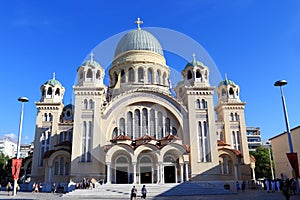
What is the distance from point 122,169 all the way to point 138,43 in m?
20.0

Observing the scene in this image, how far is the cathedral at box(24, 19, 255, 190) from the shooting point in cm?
2975

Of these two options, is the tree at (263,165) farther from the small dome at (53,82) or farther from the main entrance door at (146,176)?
the small dome at (53,82)

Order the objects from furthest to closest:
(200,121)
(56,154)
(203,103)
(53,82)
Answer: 1. (53,82)
2. (203,103)
3. (200,121)
4. (56,154)

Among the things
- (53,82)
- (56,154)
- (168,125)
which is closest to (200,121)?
(168,125)

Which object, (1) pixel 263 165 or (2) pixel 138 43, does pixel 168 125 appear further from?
(1) pixel 263 165

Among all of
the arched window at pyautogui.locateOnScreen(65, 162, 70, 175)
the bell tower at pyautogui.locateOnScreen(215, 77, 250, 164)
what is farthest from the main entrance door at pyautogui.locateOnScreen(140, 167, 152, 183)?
the bell tower at pyautogui.locateOnScreen(215, 77, 250, 164)

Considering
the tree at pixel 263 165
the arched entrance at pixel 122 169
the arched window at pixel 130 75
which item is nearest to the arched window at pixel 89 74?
the arched window at pixel 130 75

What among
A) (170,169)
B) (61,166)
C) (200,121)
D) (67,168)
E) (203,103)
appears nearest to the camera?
(170,169)

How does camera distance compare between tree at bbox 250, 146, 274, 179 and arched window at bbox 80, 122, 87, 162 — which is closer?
arched window at bbox 80, 122, 87, 162

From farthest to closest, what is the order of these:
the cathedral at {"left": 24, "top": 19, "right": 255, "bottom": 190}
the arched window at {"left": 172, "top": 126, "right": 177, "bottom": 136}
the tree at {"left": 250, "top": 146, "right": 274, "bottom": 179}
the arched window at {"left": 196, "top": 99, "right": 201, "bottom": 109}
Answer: the tree at {"left": 250, "top": 146, "right": 274, "bottom": 179} < the arched window at {"left": 172, "top": 126, "right": 177, "bottom": 136} < the arched window at {"left": 196, "top": 99, "right": 201, "bottom": 109} < the cathedral at {"left": 24, "top": 19, "right": 255, "bottom": 190}

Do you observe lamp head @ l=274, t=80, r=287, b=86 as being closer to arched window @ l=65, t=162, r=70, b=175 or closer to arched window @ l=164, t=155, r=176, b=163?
arched window @ l=164, t=155, r=176, b=163

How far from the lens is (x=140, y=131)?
107 feet

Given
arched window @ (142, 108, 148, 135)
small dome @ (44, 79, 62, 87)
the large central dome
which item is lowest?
arched window @ (142, 108, 148, 135)

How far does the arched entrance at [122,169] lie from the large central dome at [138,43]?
18.1 metres
